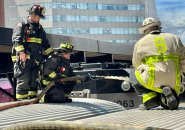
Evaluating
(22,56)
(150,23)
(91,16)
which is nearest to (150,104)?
(150,23)

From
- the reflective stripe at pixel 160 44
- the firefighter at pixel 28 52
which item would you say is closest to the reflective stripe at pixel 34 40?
the firefighter at pixel 28 52

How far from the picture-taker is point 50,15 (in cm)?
8575

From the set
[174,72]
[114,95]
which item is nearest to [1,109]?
[174,72]

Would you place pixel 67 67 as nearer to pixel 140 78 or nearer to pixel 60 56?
pixel 60 56

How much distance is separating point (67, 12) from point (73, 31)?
14.2 ft

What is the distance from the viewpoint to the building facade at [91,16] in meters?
86.7

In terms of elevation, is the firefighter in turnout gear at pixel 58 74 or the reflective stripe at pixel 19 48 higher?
the reflective stripe at pixel 19 48

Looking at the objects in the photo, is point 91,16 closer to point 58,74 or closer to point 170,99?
point 58,74

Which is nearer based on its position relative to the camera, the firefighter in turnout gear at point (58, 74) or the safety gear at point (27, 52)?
the firefighter in turnout gear at point (58, 74)

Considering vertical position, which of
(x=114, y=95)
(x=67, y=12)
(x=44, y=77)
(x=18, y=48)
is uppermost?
(x=67, y=12)

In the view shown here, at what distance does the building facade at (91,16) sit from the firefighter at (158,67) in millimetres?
80359

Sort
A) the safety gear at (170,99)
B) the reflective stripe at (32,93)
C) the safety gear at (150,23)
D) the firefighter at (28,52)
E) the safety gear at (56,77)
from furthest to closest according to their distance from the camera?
the reflective stripe at (32,93)
the firefighter at (28,52)
the safety gear at (56,77)
the safety gear at (150,23)
the safety gear at (170,99)

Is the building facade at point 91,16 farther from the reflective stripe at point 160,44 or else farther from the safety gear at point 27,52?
the reflective stripe at point 160,44

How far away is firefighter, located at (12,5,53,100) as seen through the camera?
219 inches
